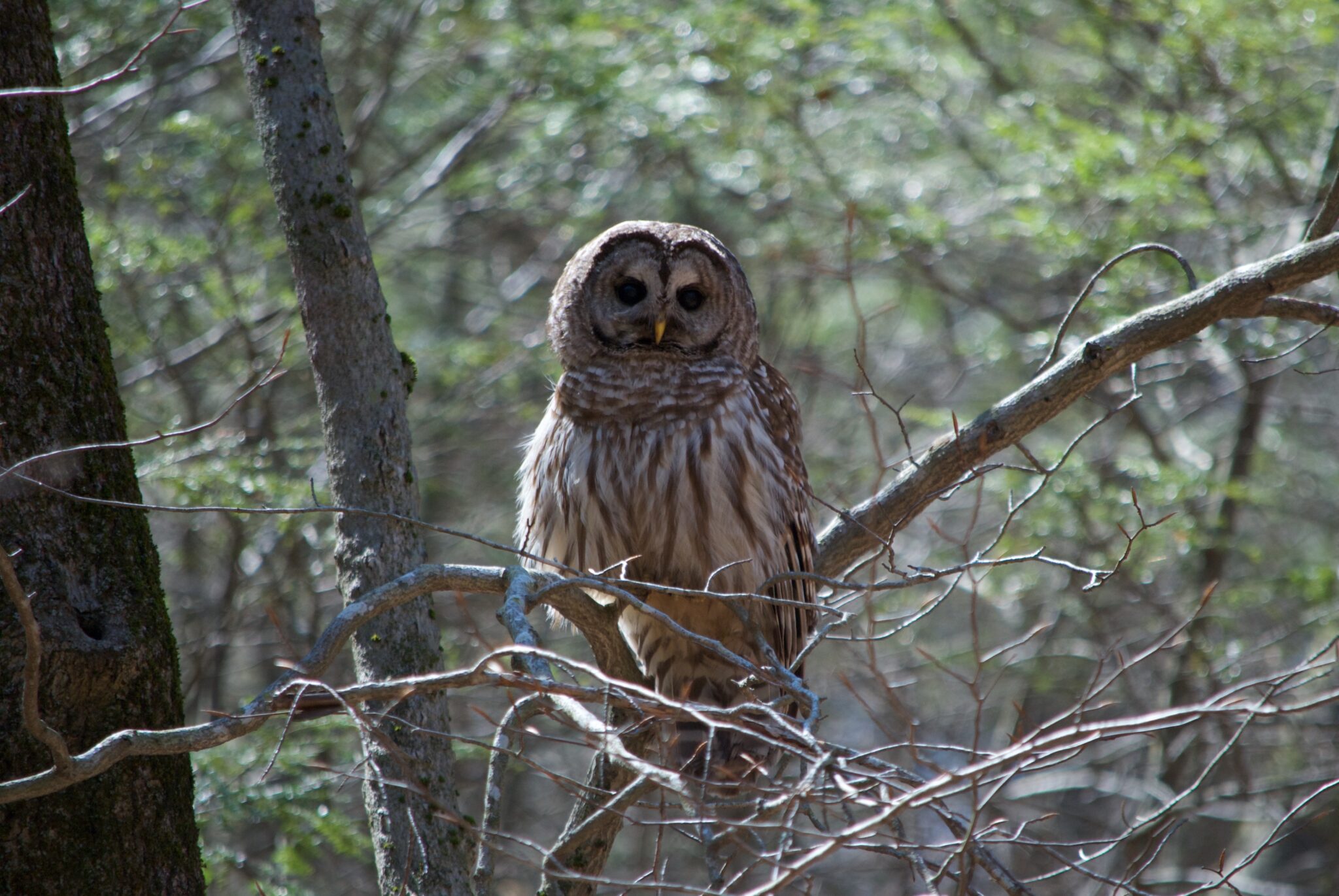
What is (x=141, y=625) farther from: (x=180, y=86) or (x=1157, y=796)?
(x=180, y=86)

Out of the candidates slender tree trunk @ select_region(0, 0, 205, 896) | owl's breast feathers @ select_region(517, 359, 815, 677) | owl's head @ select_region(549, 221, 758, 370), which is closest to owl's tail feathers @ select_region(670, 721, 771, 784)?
owl's breast feathers @ select_region(517, 359, 815, 677)

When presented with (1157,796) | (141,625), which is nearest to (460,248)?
(1157,796)

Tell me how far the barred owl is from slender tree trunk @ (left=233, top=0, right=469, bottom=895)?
106 centimetres

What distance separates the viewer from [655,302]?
15.9 feet

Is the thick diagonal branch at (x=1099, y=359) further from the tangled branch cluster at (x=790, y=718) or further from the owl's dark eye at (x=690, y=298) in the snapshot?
the owl's dark eye at (x=690, y=298)

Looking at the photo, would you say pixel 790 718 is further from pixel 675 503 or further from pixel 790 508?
pixel 790 508

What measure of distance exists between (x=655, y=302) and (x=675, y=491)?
0.84 m

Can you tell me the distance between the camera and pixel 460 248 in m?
10.4

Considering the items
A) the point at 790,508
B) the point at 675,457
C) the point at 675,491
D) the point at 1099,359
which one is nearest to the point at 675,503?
the point at 675,491

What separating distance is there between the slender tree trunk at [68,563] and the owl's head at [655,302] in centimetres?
216

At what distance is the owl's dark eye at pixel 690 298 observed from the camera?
494 cm

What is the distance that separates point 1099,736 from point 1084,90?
7569mm

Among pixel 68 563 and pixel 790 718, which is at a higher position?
pixel 68 563

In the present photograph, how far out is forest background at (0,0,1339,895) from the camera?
278 inches
